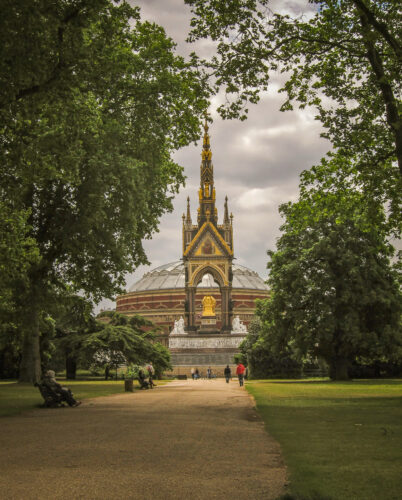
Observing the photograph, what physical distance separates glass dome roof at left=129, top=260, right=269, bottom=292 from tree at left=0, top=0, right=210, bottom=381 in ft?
240

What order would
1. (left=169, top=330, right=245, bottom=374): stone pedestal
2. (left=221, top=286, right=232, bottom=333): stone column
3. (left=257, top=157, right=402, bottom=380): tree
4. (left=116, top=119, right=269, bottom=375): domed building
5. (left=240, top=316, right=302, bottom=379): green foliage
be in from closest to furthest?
(left=257, top=157, right=402, bottom=380): tree
(left=240, top=316, right=302, bottom=379): green foliage
(left=169, top=330, right=245, bottom=374): stone pedestal
(left=116, top=119, right=269, bottom=375): domed building
(left=221, top=286, right=232, bottom=333): stone column

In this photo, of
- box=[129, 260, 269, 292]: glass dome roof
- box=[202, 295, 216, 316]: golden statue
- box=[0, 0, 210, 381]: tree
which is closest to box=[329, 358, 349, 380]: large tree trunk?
box=[0, 0, 210, 381]: tree

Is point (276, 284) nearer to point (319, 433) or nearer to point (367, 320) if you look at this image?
point (367, 320)

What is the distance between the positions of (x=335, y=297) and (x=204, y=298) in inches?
1629

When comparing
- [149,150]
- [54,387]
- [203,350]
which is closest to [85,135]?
[149,150]

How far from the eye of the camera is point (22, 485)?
5.87 m

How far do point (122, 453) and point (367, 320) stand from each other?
28.4m

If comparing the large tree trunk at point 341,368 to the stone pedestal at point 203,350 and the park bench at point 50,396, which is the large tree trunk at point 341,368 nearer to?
the stone pedestal at point 203,350

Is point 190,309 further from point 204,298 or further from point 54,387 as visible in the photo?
point 54,387

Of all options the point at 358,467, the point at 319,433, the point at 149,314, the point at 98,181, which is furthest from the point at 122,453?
the point at 149,314

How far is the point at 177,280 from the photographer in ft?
336

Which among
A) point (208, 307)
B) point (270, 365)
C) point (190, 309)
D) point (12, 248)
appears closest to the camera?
point (12, 248)

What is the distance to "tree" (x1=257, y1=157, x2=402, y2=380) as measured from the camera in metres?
31.8

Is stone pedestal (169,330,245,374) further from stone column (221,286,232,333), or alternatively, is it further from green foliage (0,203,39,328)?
green foliage (0,203,39,328)
